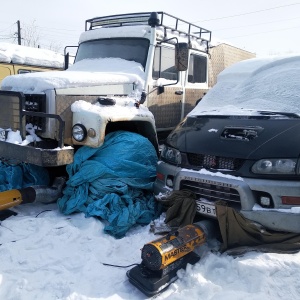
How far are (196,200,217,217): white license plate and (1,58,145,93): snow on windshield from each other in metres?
2.26

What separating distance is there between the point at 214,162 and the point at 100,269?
1554 mm

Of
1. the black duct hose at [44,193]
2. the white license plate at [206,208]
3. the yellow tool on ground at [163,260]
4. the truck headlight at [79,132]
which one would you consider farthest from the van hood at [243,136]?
the black duct hose at [44,193]

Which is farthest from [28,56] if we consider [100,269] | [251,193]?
[251,193]

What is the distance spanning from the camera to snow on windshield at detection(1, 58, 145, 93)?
4.34 m

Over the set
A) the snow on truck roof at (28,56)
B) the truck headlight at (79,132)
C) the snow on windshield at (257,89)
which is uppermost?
the snow on truck roof at (28,56)

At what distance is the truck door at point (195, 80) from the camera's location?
253 inches

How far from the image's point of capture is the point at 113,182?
162 inches

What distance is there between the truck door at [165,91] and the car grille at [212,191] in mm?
2231

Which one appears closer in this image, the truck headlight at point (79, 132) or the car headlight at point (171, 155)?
the car headlight at point (171, 155)

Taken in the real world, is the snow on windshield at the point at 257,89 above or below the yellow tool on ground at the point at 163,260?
above

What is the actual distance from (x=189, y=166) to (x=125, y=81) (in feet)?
6.63

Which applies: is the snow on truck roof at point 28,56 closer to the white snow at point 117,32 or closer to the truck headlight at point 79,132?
the white snow at point 117,32

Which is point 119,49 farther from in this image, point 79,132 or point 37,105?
point 79,132

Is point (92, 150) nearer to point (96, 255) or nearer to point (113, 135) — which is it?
point (113, 135)
